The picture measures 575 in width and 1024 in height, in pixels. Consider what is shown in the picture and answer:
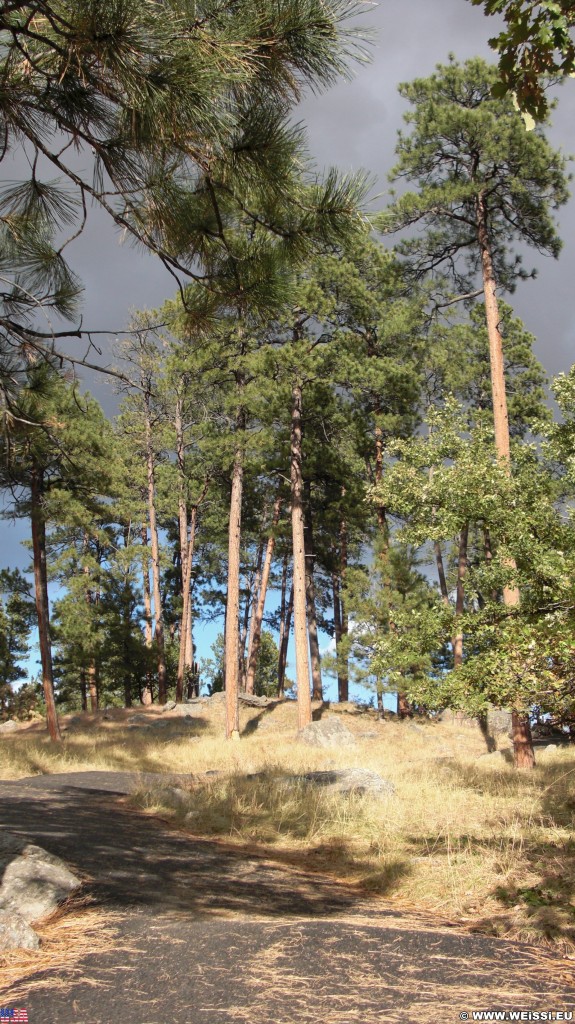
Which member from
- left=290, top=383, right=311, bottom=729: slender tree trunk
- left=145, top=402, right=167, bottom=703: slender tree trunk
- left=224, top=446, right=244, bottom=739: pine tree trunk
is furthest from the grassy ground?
left=145, top=402, right=167, bottom=703: slender tree trunk

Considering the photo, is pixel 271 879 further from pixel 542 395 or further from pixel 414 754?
pixel 542 395

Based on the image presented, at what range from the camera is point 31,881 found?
4.29 metres

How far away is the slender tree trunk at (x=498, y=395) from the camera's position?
1109 centimetres

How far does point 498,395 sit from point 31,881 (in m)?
10.7

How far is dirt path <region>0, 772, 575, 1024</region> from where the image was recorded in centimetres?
290

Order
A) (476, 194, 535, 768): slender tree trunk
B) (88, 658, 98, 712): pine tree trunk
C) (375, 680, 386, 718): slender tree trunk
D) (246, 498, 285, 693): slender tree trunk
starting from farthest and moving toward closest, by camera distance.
A: (246, 498, 285, 693): slender tree trunk
(88, 658, 98, 712): pine tree trunk
(375, 680, 386, 718): slender tree trunk
(476, 194, 535, 768): slender tree trunk

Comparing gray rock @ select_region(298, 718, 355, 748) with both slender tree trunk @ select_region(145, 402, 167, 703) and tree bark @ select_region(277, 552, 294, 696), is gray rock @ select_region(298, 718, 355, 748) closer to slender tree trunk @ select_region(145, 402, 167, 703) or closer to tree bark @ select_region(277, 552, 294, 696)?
slender tree trunk @ select_region(145, 402, 167, 703)

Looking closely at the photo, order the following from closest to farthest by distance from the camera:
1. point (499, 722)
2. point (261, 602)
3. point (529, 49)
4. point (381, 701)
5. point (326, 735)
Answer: point (529, 49) < point (326, 735) < point (499, 722) < point (381, 701) < point (261, 602)

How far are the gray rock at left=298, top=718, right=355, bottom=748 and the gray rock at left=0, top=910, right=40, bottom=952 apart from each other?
1342 cm

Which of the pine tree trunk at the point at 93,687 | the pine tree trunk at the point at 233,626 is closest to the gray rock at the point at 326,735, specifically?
the pine tree trunk at the point at 233,626

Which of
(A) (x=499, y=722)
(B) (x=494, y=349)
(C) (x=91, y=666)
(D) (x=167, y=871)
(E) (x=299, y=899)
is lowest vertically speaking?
(A) (x=499, y=722)

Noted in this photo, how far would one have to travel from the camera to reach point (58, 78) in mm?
4152

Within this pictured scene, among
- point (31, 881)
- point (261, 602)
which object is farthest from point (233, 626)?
point (31, 881)

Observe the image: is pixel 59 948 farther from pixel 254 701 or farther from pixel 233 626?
pixel 254 701
